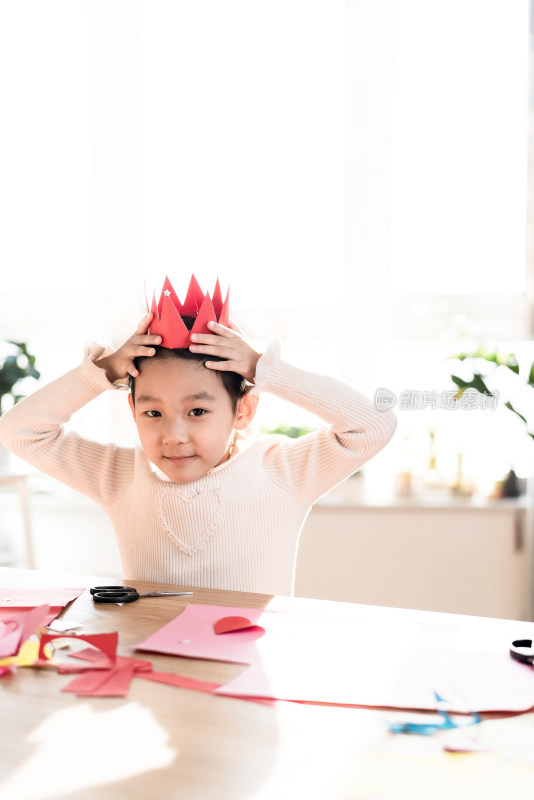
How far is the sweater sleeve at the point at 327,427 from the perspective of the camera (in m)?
1.20

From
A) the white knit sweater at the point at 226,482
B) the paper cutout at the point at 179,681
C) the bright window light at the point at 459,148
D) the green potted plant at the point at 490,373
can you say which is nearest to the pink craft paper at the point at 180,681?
the paper cutout at the point at 179,681

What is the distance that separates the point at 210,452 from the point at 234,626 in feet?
1.22

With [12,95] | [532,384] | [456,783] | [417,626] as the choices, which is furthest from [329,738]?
[12,95]

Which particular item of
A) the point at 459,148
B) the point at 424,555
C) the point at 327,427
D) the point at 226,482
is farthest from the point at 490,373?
the point at 226,482

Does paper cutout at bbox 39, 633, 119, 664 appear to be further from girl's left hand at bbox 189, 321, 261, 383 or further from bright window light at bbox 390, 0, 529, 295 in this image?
bright window light at bbox 390, 0, 529, 295

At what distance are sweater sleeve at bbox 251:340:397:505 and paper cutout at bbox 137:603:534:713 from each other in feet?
1.06

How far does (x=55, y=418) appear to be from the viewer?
4.26 ft

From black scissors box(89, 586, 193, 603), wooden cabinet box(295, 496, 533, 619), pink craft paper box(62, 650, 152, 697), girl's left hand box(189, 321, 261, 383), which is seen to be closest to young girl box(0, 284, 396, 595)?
girl's left hand box(189, 321, 261, 383)

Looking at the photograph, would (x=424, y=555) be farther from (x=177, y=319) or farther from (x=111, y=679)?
(x=111, y=679)

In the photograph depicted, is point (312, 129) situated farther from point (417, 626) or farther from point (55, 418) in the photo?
point (417, 626)

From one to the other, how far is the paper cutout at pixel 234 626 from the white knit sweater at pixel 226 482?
319mm

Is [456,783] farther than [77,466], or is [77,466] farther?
[77,466]

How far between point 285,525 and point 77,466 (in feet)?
1.23

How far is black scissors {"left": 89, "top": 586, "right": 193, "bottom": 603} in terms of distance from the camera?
3.22 ft
